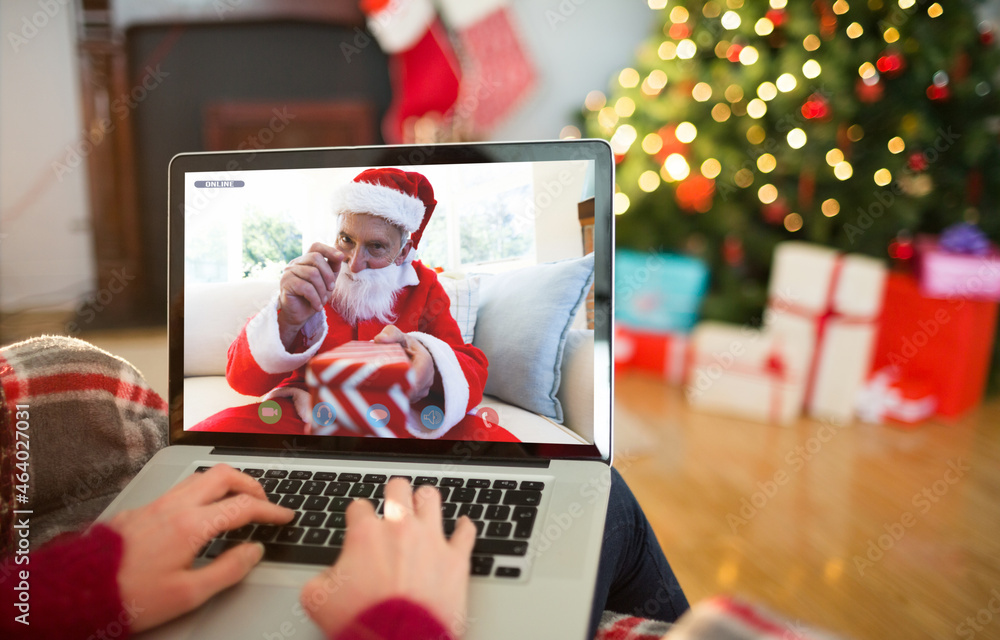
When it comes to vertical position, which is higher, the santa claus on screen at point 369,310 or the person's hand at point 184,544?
the santa claus on screen at point 369,310

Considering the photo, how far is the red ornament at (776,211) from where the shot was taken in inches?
82.2

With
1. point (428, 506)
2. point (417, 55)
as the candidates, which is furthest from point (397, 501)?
point (417, 55)

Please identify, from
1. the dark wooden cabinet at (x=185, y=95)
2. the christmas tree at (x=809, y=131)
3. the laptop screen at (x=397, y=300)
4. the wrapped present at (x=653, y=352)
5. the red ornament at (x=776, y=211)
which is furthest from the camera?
the dark wooden cabinet at (x=185, y=95)

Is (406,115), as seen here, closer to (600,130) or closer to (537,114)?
(537,114)

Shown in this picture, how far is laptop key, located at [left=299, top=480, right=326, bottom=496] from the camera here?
22.3 inches

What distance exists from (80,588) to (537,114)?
2.66 meters

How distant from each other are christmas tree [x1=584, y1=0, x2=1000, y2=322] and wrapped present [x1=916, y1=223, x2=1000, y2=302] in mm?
126

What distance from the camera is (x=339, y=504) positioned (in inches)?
21.6

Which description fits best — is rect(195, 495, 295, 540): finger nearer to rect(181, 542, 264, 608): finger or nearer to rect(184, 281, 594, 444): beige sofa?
rect(181, 542, 264, 608): finger

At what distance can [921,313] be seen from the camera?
192cm

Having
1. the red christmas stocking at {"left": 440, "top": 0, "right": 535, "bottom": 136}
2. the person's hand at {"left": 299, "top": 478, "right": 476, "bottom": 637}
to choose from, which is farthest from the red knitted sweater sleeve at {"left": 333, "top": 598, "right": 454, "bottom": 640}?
the red christmas stocking at {"left": 440, "top": 0, "right": 535, "bottom": 136}

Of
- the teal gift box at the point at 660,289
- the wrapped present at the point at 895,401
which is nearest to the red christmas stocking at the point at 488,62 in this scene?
the teal gift box at the point at 660,289

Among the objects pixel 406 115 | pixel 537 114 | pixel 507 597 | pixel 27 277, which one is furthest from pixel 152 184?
pixel 507 597

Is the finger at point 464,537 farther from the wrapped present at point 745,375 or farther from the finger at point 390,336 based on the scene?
the wrapped present at point 745,375
